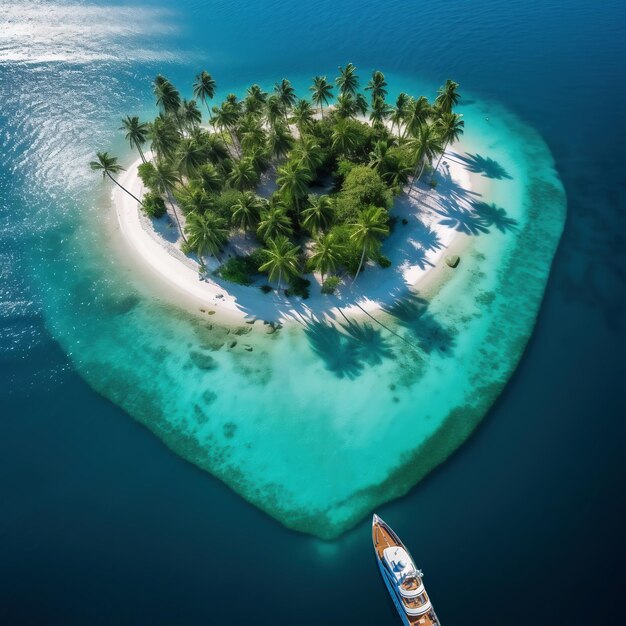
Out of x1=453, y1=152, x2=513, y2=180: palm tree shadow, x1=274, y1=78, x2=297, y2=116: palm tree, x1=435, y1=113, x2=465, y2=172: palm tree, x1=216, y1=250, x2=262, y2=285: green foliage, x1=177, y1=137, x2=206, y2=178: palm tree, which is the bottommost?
x1=216, y1=250, x2=262, y2=285: green foliage

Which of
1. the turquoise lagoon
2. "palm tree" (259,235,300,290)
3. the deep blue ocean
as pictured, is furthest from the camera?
"palm tree" (259,235,300,290)

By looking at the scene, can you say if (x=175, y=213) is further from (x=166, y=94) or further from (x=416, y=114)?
(x=416, y=114)

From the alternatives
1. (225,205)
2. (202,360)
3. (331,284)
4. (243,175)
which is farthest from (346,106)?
(202,360)

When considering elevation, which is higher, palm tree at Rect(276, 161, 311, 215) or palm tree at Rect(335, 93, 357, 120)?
palm tree at Rect(335, 93, 357, 120)

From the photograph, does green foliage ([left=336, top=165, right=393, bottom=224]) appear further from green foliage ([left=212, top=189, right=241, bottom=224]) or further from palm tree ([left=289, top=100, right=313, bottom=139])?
green foliage ([left=212, top=189, right=241, bottom=224])

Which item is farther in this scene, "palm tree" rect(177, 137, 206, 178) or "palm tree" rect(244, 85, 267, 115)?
"palm tree" rect(244, 85, 267, 115)

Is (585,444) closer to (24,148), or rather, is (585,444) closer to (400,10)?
(24,148)

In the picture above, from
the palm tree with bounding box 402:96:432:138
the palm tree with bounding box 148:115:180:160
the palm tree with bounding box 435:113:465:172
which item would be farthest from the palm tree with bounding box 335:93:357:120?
the palm tree with bounding box 148:115:180:160
